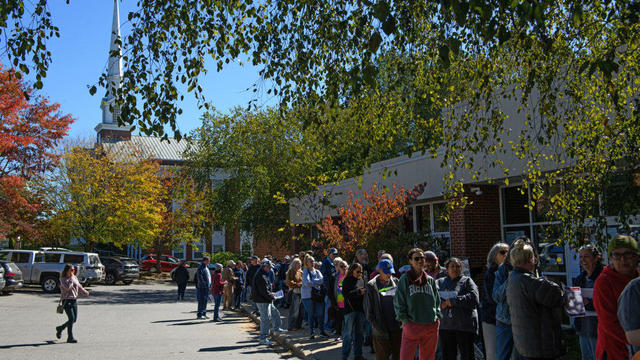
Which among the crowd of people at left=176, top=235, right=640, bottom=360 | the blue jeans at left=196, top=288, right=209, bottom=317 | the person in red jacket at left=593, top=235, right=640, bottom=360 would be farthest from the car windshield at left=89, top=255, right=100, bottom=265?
the person in red jacket at left=593, top=235, right=640, bottom=360

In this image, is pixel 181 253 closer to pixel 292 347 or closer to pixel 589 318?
pixel 292 347

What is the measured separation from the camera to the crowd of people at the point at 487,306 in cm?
513

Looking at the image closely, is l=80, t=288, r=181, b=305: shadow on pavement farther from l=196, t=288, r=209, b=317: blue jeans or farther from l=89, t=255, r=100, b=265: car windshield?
l=196, t=288, r=209, b=317: blue jeans

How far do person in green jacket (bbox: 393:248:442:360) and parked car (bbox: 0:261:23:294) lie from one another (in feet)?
79.5

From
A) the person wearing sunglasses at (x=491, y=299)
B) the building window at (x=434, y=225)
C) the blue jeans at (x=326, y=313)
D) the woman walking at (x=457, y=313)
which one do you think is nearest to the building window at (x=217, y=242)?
the building window at (x=434, y=225)

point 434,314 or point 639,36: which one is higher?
point 639,36

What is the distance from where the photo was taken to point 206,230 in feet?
139

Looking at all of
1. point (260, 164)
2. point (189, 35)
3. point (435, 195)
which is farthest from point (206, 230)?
point (189, 35)

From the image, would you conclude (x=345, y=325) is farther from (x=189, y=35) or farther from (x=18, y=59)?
(x=18, y=59)

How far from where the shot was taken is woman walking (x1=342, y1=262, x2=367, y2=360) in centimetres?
992

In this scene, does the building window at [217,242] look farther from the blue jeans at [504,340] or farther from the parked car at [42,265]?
the blue jeans at [504,340]

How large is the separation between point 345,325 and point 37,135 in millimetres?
22937

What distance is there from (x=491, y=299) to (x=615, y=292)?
2.65m

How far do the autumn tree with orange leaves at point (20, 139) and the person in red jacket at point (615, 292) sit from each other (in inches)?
1007
